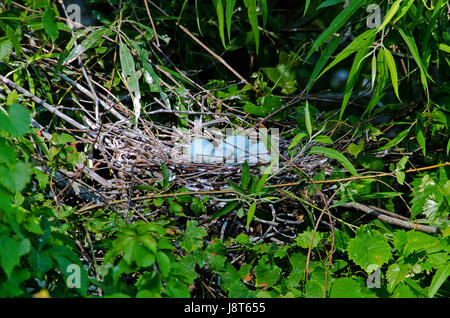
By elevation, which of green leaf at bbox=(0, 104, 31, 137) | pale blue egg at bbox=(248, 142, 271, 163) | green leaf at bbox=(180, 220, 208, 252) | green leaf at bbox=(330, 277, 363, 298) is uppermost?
green leaf at bbox=(0, 104, 31, 137)

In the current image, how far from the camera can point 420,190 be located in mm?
1440

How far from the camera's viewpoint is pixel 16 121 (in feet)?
2.89

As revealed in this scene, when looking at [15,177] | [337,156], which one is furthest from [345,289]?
[15,177]

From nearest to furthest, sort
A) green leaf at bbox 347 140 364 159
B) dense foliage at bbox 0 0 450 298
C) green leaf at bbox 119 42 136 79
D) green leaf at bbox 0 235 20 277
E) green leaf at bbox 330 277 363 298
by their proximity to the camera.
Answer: green leaf at bbox 0 235 20 277, dense foliage at bbox 0 0 450 298, green leaf at bbox 330 277 363 298, green leaf at bbox 347 140 364 159, green leaf at bbox 119 42 136 79

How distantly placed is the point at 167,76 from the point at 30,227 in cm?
111

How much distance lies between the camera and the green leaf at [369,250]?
1.23 m

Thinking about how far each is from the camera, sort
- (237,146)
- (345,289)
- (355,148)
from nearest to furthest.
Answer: (345,289)
(355,148)
(237,146)

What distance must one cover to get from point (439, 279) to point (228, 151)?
0.81 metres

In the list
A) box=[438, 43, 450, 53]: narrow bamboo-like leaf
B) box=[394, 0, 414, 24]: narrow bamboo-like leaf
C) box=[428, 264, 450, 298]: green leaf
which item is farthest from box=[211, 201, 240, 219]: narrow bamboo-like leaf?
box=[438, 43, 450, 53]: narrow bamboo-like leaf

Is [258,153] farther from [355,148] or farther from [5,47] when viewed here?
[5,47]

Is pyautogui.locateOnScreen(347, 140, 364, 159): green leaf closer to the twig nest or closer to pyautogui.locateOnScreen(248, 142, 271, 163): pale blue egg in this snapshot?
pyautogui.locateOnScreen(248, 142, 271, 163): pale blue egg

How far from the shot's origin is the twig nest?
5.24 ft

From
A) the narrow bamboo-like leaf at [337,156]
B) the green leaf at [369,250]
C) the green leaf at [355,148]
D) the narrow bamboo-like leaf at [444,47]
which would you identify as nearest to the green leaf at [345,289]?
the green leaf at [369,250]

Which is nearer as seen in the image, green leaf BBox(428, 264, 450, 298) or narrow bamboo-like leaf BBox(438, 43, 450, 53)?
green leaf BBox(428, 264, 450, 298)
